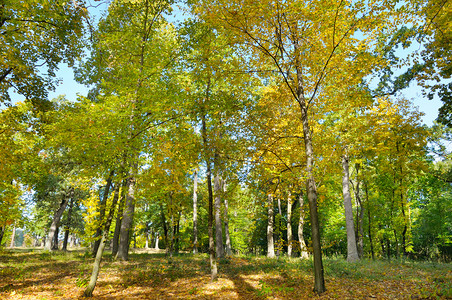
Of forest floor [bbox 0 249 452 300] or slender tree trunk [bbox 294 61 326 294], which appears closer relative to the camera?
slender tree trunk [bbox 294 61 326 294]

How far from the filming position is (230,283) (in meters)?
8.39

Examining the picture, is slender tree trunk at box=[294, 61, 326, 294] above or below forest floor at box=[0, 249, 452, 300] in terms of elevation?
above

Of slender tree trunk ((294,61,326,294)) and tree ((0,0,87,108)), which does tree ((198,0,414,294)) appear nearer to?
slender tree trunk ((294,61,326,294))

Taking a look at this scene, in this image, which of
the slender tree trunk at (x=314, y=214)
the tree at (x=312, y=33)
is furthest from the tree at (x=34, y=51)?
the slender tree trunk at (x=314, y=214)

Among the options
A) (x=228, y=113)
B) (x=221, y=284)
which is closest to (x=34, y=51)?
(x=228, y=113)

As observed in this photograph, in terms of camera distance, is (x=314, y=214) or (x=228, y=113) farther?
(x=228, y=113)

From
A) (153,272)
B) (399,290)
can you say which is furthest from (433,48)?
(153,272)

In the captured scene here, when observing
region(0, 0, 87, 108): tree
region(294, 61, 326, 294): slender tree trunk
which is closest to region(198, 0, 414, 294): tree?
region(294, 61, 326, 294): slender tree trunk

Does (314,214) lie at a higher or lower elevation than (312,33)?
lower

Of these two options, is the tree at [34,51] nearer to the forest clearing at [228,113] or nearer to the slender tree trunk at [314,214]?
the forest clearing at [228,113]

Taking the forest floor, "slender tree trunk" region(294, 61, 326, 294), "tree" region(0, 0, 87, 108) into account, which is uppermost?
"tree" region(0, 0, 87, 108)

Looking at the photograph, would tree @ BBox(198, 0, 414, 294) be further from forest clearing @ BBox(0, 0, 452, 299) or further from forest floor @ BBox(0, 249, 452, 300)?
forest floor @ BBox(0, 249, 452, 300)

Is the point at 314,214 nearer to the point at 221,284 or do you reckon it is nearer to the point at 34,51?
the point at 221,284

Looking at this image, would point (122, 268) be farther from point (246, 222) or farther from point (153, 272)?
point (246, 222)
